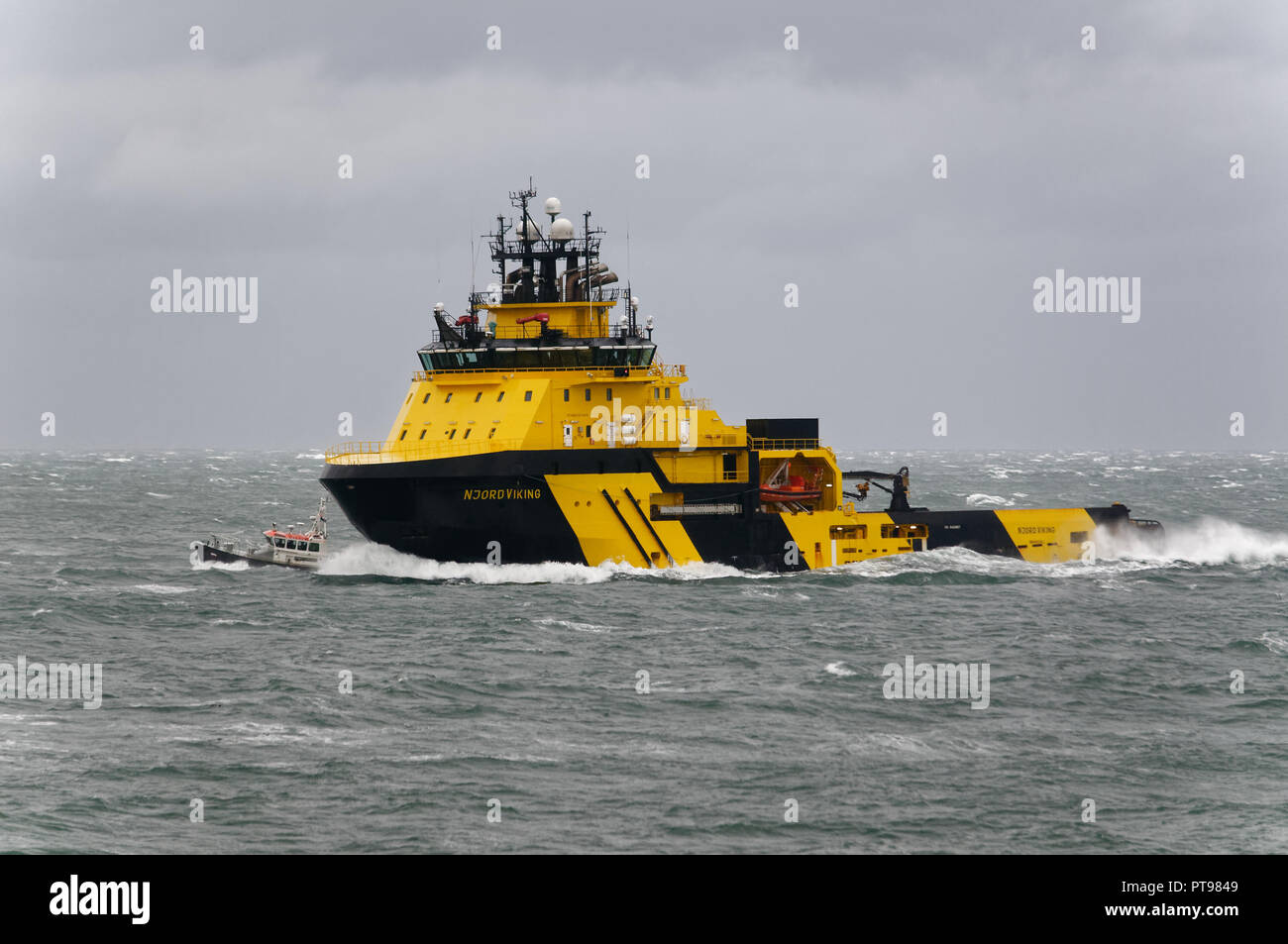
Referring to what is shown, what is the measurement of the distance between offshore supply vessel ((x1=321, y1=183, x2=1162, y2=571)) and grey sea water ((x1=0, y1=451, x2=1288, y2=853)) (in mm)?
1023

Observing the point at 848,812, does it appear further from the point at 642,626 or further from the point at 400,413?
the point at 400,413

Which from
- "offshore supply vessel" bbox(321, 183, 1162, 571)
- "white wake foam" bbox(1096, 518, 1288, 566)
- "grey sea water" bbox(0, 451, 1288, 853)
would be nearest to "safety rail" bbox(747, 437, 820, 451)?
"offshore supply vessel" bbox(321, 183, 1162, 571)

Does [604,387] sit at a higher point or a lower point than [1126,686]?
higher

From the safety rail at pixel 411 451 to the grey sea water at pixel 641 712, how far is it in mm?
2888

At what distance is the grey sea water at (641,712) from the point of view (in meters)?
18.8

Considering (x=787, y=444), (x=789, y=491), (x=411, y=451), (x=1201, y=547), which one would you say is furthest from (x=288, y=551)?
(x=1201, y=547)

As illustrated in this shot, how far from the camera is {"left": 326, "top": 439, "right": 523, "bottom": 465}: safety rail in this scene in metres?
37.9

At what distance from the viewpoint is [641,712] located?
984 inches

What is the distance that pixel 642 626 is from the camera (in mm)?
33125

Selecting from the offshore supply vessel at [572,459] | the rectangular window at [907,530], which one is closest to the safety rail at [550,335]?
the offshore supply vessel at [572,459]

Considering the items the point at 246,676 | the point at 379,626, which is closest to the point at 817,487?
the point at 379,626

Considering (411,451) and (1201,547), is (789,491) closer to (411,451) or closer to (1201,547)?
(411,451)

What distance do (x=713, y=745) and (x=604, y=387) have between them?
1869 cm

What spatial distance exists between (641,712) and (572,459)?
1388 centimetres
